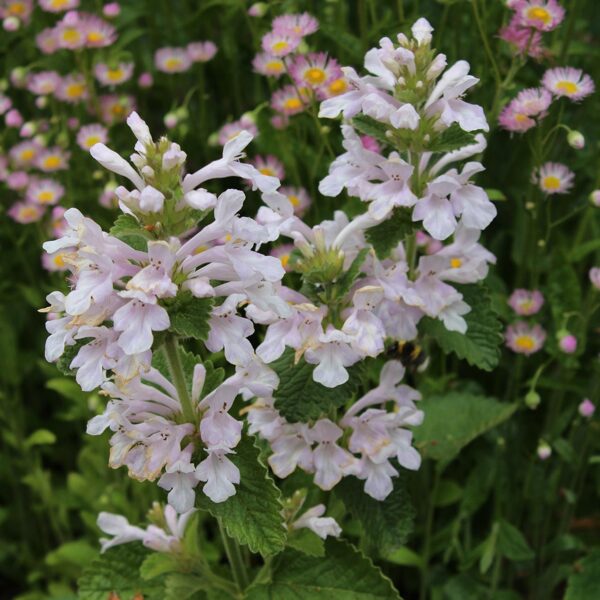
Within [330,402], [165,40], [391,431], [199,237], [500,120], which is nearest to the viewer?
[199,237]

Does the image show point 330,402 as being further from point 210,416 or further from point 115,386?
point 115,386

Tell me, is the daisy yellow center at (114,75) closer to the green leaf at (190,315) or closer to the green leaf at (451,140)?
the green leaf at (451,140)

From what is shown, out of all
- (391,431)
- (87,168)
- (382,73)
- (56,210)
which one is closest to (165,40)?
(87,168)

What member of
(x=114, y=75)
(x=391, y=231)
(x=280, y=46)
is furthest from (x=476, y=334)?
(x=114, y=75)

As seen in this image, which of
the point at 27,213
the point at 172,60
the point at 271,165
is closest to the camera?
the point at 271,165

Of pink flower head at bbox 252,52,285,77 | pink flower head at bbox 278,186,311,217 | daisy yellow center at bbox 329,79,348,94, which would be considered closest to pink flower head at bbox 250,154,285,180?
pink flower head at bbox 278,186,311,217

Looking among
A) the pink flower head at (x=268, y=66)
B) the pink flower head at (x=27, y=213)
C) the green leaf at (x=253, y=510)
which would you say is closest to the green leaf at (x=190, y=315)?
the green leaf at (x=253, y=510)

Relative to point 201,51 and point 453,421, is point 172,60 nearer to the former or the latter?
point 201,51
